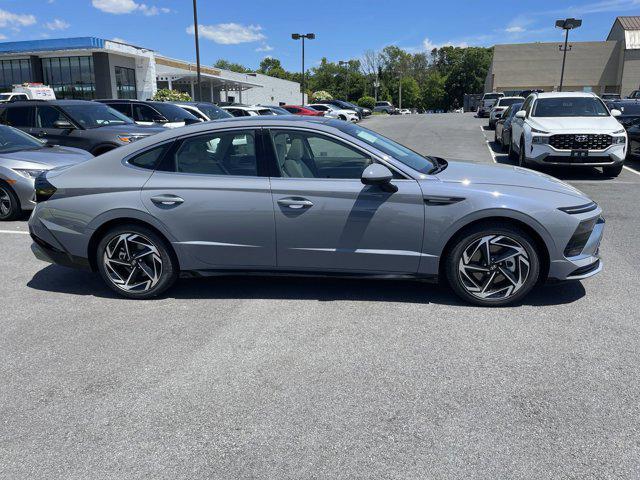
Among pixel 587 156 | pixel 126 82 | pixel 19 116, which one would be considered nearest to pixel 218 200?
pixel 19 116

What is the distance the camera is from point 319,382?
3.37 m

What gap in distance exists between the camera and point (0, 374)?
3.55 m

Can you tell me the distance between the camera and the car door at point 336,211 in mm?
4336

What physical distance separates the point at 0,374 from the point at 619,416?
3.80 m

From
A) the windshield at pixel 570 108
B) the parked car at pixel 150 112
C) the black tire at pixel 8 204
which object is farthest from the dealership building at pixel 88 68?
the black tire at pixel 8 204

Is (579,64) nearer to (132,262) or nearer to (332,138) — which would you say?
(332,138)

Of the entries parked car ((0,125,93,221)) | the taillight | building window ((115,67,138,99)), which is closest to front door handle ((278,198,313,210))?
the taillight

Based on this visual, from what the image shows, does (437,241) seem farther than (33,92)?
No

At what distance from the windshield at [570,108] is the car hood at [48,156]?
968 centimetres

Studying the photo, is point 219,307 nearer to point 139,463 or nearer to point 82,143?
point 139,463

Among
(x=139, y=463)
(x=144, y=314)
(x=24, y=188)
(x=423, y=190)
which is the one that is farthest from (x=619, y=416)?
(x=24, y=188)

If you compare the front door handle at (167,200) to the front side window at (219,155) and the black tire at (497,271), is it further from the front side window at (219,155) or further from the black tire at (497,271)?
the black tire at (497,271)

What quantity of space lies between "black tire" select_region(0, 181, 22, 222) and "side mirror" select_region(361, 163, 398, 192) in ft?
20.0

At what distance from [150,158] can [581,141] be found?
909cm
